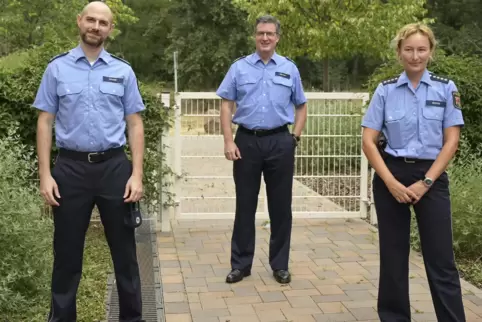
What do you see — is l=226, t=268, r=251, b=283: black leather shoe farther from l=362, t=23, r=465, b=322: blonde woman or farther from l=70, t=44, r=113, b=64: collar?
l=70, t=44, r=113, b=64: collar

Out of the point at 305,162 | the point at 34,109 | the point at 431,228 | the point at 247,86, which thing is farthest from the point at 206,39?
the point at 431,228

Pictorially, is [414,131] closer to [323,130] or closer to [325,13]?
[323,130]

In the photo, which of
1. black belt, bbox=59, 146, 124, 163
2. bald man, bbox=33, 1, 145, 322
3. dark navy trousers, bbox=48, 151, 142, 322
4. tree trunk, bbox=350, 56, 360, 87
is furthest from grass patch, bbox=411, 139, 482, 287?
tree trunk, bbox=350, 56, 360, 87

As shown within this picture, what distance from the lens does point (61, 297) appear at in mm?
3518

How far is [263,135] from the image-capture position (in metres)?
4.75

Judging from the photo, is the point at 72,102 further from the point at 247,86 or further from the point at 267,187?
the point at 267,187

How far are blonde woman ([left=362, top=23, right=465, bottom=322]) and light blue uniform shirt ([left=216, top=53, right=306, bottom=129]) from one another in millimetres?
1300

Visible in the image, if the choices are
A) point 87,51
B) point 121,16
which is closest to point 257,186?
point 87,51

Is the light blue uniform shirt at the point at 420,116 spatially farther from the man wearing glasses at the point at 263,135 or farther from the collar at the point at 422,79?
the man wearing glasses at the point at 263,135

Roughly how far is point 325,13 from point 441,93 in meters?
10.7

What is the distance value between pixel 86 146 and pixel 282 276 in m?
2.13

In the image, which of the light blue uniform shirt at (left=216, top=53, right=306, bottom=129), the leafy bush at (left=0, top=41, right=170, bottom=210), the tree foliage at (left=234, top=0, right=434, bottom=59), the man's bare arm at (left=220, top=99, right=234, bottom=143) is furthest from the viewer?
the tree foliage at (left=234, top=0, right=434, bottom=59)

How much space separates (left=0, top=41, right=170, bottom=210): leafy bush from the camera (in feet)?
19.6

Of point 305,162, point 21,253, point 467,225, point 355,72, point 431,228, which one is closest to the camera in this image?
point 431,228
